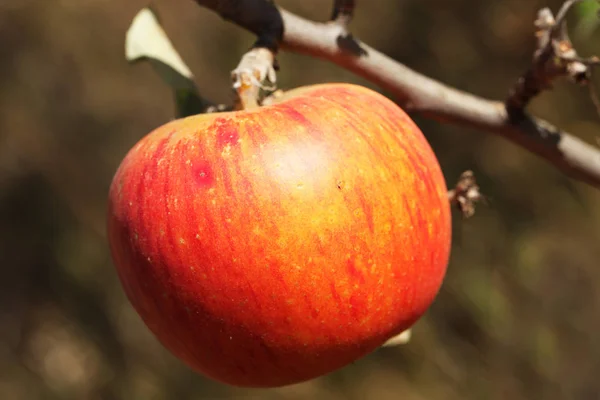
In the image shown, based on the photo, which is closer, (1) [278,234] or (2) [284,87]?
(1) [278,234]

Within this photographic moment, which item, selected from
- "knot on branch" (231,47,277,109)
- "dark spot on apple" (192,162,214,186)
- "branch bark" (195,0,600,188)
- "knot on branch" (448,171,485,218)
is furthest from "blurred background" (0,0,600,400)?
"dark spot on apple" (192,162,214,186)

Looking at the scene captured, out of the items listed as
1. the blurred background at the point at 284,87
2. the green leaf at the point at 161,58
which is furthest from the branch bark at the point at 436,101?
the blurred background at the point at 284,87

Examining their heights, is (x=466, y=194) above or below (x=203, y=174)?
below

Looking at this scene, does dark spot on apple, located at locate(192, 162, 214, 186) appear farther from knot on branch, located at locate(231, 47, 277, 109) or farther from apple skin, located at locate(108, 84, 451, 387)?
knot on branch, located at locate(231, 47, 277, 109)

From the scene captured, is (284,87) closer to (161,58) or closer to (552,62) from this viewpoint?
(161,58)

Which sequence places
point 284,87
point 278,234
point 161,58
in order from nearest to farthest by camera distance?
point 278,234
point 161,58
point 284,87

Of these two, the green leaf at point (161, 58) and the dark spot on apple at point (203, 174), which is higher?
the dark spot on apple at point (203, 174)

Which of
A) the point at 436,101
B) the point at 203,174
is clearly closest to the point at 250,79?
the point at 203,174

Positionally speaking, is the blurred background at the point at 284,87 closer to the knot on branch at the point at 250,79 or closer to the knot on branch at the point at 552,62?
the knot on branch at the point at 552,62
